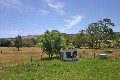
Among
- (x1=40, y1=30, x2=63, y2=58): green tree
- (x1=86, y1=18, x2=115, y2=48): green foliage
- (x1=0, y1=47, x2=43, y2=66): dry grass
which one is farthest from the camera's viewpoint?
(x1=86, y1=18, x2=115, y2=48): green foliage

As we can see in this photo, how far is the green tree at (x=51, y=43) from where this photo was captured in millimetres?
60719

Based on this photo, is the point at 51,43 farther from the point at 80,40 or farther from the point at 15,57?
the point at 80,40

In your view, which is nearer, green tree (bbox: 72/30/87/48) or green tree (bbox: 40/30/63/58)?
green tree (bbox: 40/30/63/58)

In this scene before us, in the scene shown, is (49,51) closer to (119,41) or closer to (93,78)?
(93,78)

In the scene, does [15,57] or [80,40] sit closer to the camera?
[15,57]

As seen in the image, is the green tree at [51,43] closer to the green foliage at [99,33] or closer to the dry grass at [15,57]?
the dry grass at [15,57]

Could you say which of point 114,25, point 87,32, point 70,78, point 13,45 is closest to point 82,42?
point 87,32

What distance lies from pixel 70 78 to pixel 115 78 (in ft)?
17.1

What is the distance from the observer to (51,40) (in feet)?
201

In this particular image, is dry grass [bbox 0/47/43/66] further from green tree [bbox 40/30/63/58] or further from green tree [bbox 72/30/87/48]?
green tree [bbox 72/30/87/48]

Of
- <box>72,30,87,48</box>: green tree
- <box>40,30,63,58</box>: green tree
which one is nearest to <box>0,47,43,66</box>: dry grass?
<box>40,30,63,58</box>: green tree

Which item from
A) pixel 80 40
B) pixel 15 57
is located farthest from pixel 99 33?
pixel 15 57

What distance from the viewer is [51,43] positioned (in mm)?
60750

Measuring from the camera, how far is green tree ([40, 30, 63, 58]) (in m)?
60.7
